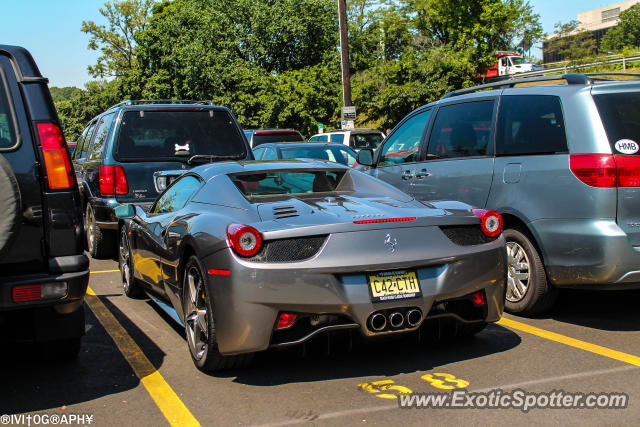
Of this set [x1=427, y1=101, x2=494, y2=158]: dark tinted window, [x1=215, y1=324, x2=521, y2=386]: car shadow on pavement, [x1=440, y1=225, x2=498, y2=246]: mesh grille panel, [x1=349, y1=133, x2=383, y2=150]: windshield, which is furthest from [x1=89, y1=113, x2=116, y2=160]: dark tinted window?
[x1=349, y1=133, x2=383, y2=150]: windshield

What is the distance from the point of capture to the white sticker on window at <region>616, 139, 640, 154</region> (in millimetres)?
5125

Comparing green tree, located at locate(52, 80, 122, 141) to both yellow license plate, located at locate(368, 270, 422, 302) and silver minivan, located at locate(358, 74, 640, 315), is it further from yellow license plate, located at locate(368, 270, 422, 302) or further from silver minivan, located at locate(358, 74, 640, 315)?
yellow license plate, located at locate(368, 270, 422, 302)

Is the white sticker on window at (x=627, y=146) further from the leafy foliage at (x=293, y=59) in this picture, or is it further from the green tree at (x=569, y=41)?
the green tree at (x=569, y=41)

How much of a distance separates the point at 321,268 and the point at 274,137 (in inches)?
673

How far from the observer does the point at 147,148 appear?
344 inches

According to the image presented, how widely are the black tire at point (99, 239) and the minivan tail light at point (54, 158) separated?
17.8 ft

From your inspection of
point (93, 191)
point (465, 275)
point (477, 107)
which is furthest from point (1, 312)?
point (93, 191)

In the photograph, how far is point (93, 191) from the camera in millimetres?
9203

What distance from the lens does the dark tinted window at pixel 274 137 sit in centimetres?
2045

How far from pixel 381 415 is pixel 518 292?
8.54 ft

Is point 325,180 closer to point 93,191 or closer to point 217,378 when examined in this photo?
point 217,378

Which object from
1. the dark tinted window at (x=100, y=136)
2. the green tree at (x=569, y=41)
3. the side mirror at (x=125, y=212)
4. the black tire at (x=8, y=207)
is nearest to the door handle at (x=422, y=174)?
the side mirror at (x=125, y=212)

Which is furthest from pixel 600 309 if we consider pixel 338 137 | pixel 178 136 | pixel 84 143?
pixel 338 137

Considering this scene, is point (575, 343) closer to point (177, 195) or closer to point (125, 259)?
point (177, 195)
